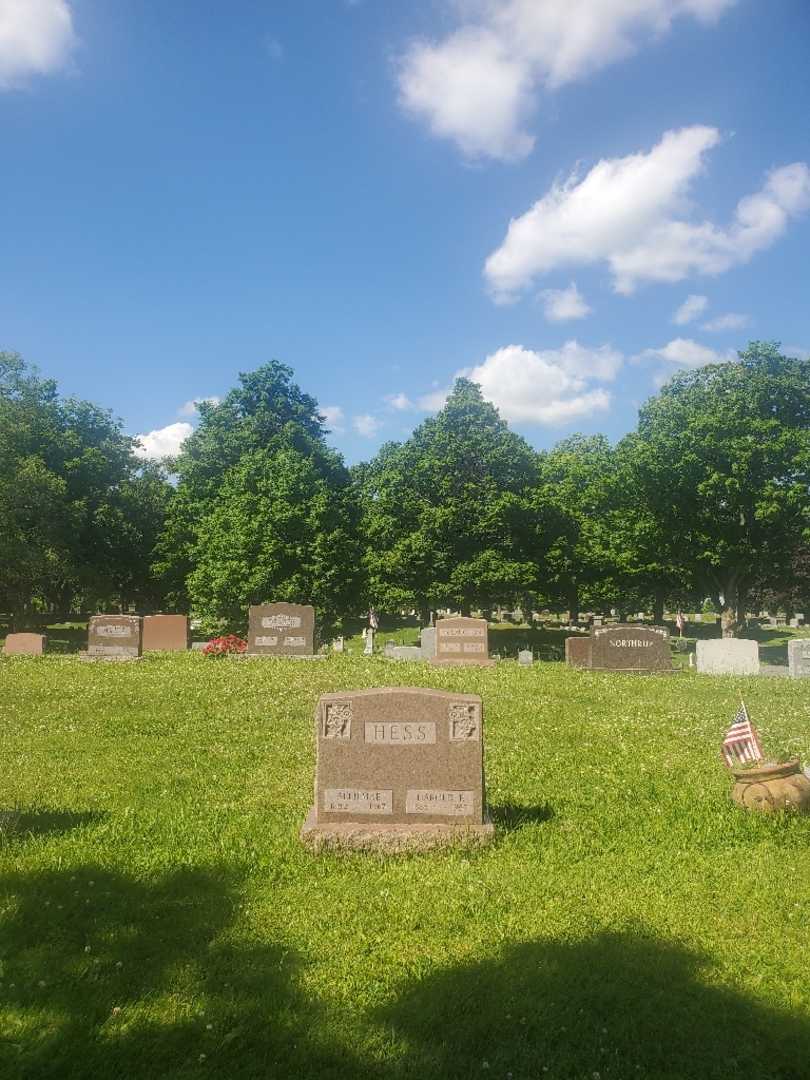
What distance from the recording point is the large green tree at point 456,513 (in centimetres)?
3662

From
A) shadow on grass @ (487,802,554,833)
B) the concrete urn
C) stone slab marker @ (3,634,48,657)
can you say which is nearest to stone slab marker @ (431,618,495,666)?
stone slab marker @ (3,634,48,657)

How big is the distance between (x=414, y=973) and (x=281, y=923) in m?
1.25

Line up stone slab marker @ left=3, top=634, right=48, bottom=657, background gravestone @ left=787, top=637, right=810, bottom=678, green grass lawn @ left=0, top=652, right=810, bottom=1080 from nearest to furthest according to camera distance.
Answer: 1. green grass lawn @ left=0, top=652, right=810, bottom=1080
2. background gravestone @ left=787, top=637, right=810, bottom=678
3. stone slab marker @ left=3, top=634, right=48, bottom=657

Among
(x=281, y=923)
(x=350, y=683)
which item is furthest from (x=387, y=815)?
(x=350, y=683)

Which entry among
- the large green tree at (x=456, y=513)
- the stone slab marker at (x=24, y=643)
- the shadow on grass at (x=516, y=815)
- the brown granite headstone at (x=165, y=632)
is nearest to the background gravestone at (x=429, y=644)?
the large green tree at (x=456, y=513)

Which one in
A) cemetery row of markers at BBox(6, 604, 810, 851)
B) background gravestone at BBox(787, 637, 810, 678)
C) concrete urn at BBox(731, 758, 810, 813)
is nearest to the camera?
cemetery row of markers at BBox(6, 604, 810, 851)

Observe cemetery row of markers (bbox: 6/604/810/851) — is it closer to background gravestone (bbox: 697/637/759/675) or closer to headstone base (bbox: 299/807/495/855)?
headstone base (bbox: 299/807/495/855)

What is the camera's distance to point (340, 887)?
6.59 m

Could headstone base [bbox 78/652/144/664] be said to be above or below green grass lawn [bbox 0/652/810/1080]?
above

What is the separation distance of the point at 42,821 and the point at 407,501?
30.5 m

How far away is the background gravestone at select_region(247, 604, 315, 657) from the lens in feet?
85.6

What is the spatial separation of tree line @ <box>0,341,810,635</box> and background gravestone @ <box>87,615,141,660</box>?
27.6 ft

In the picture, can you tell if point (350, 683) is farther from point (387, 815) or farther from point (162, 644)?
point (162, 644)

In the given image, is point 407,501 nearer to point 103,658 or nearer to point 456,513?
point 456,513
